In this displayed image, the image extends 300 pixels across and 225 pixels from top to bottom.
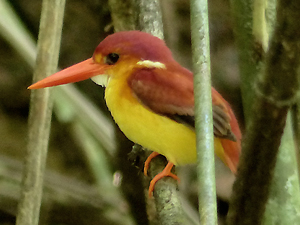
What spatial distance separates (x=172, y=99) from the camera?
1010mm

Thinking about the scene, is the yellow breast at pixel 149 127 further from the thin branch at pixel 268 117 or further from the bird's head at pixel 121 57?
the thin branch at pixel 268 117

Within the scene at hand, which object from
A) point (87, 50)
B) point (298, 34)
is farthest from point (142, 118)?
point (87, 50)

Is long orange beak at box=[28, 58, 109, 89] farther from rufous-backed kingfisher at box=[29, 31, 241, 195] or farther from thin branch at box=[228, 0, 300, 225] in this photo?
thin branch at box=[228, 0, 300, 225]

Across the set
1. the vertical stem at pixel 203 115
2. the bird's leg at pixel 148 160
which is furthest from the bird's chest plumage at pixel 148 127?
the vertical stem at pixel 203 115

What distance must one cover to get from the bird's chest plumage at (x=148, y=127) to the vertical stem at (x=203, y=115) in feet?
1.24

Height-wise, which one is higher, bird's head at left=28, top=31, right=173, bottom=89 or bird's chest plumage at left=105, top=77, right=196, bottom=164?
bird's head at left=28, top=31, right=173, bottom=89

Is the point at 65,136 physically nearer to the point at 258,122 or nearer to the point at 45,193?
the point at 45,193

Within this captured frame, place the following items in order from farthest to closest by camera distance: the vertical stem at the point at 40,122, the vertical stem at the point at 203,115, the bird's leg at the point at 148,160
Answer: the bird's leg at the point at 148,160
the vertical stem at the point at 40,122
the vertical stem at the point at 203,115

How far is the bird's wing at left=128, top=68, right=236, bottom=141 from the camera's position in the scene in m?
1.00

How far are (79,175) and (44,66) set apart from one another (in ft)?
5.11

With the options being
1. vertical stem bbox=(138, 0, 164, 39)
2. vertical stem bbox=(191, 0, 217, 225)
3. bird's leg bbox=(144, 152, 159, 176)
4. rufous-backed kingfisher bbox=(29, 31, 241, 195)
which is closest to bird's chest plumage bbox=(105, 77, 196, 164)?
rufous-backed kingfisher bbox=(29, 31, 241, 195)

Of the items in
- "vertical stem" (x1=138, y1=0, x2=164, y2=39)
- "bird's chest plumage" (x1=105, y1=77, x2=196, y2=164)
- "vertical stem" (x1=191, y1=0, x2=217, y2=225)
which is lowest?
"vertical stem" (x1=191, y1=0, x2=217, y2=225)

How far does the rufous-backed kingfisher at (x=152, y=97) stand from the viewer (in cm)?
101

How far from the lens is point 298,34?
1.96 feet
